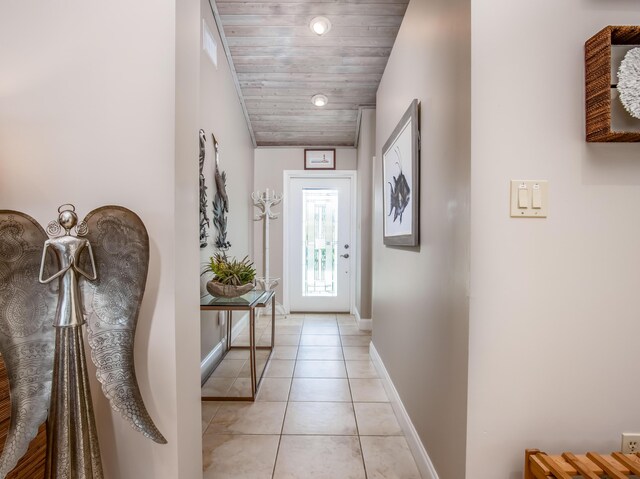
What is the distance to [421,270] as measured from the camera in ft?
5.57

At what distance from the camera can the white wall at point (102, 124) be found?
114 cm

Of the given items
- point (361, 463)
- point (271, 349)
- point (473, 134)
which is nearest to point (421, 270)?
point (473, 134)

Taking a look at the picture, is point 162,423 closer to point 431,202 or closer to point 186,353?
point 186,353

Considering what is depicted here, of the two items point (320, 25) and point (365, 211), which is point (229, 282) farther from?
point (320, 25)

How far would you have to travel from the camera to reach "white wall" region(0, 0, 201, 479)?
1.14 metres

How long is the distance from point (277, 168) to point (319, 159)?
1.97 ft

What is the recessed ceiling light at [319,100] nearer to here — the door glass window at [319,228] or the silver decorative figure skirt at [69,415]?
the door glass window at [319,228]

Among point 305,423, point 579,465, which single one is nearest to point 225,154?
point 305,423

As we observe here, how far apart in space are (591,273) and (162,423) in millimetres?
1547

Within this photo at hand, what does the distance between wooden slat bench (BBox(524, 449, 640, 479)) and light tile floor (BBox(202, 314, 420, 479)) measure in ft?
2.27

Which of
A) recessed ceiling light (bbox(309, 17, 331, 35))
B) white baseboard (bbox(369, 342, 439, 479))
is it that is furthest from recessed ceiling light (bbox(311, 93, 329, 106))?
white baseboard (bbox(369, 342, 439, 479))

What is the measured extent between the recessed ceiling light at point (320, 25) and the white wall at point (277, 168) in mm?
1954

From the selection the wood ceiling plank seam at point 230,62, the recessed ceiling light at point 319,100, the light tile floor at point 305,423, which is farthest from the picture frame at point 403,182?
the wood ceiling plank seam at point 230,62

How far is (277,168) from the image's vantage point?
483 cm
